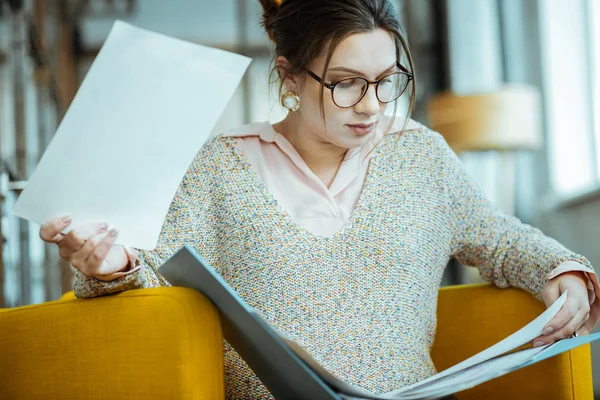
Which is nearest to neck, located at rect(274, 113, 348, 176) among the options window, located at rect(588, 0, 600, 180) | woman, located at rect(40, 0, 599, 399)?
woman, located at rect(40, 0, 599, 399)

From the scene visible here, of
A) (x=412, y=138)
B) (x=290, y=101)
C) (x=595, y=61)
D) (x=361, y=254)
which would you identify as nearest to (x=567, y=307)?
(x=361, y=254)

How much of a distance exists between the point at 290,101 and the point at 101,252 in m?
0.48

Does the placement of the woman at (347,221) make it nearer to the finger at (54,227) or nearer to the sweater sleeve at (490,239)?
the sweater sleeve at (490,239)

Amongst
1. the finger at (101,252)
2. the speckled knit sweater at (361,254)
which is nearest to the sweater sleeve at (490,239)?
the speckled knit sweater at (361,254)

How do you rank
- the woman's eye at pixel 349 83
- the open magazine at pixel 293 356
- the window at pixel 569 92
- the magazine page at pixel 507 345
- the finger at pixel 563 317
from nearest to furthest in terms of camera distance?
the open magazine at pixel 293 356 → the magazine page at pixel 507 345 → the finger at pixel 563 317 → the woman's eye at pixel 349 83 → the window at pixel 569 92

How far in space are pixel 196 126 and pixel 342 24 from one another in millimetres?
351

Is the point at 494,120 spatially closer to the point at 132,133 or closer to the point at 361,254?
the point at 361,254

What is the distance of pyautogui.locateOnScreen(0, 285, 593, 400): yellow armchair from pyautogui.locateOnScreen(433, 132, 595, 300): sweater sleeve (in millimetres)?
149

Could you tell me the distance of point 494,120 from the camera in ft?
11.3

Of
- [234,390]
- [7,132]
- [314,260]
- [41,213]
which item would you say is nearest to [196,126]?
[41,213]

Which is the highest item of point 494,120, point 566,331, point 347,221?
point 347,221

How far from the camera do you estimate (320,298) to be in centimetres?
114

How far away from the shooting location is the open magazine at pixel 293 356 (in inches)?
33.3

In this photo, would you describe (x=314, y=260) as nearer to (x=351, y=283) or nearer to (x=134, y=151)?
(x=351, y=283)
